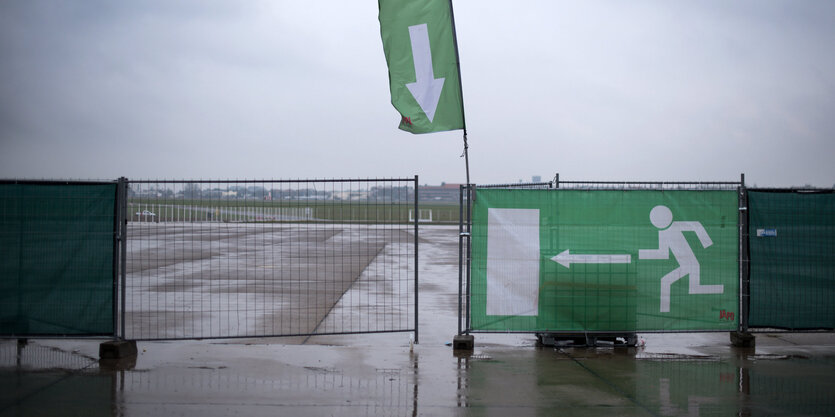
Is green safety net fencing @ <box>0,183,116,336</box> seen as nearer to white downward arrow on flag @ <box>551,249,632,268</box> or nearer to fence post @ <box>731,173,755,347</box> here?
white downward arrow on flag @ <box>551,249,632,268</box>

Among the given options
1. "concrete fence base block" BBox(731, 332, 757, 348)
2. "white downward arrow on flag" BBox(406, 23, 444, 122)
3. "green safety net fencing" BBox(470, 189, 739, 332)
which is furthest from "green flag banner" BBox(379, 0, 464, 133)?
"concrete fence base block" BBox(731, 332, 757, 348)

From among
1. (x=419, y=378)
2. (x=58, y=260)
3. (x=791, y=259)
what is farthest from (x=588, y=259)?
(x=58, y=260)

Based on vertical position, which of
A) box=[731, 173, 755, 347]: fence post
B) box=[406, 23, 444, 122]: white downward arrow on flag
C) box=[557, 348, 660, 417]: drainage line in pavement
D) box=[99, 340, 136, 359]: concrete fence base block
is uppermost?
box=[406, 23, 444, 122]: white downward arrow on flag

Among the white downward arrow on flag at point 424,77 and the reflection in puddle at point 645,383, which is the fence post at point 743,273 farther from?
the white downward arrow on flag at point 424,77

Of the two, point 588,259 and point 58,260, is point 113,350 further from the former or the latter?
point 588,259

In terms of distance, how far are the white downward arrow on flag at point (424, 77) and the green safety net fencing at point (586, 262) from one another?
1.29 metres

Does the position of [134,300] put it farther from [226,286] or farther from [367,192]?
[367,192]

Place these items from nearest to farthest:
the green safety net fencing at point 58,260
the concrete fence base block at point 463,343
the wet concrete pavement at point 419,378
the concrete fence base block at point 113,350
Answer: the wet concrete pavement at point 419,378 < the concrete fence base block at point 113,350 < the green safety net fencing at point 58,260 < the concrete fence base block at point 463,343

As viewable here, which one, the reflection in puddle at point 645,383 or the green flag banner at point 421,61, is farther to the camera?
the green flag banner at point 421,61

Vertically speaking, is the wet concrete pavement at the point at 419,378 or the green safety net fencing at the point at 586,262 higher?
the green safety net fencing at the point at 586,262

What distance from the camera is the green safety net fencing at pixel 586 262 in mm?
7934

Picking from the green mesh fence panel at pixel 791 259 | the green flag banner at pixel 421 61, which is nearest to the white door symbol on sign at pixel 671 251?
the green mesh fence panel at pixel 791 259

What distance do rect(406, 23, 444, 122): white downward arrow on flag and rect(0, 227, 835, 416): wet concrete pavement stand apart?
308 cm

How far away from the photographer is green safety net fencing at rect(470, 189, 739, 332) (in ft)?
26.0
